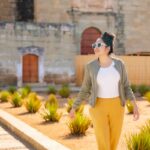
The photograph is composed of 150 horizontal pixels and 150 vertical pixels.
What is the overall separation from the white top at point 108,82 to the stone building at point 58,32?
23.2 meters

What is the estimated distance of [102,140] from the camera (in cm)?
630

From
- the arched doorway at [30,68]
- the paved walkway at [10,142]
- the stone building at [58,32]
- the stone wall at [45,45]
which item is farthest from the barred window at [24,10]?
the paved walkway at [10,142]

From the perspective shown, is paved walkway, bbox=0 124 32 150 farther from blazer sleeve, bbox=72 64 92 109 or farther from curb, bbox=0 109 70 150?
blazer sleeve, bbox=72 64 92 109

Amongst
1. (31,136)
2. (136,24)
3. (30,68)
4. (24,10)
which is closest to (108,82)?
(31,136)

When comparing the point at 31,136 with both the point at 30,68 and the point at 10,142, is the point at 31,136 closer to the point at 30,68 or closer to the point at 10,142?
the point at 10,142

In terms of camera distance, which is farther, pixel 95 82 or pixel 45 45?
pixel 45 45

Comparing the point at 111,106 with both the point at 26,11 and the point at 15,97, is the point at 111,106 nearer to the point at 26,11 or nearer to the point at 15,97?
the point at 15,97

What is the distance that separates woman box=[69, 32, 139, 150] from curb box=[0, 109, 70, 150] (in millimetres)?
2400

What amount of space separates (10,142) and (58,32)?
20.5 meters

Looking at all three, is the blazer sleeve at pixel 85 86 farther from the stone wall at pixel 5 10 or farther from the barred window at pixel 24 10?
the barred window at pixel 24 10

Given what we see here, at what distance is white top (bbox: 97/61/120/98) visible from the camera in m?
6.16

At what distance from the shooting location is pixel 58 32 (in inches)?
1188

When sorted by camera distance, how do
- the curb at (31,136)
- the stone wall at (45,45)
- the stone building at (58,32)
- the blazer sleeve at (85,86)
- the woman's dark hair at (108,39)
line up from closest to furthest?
the woman's dark hair at (108,39), the blazer sleeve at (85,86), the curb at (31,136), the stone wall at (45,45), the stone building at (58,32)

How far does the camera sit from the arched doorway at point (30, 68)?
29922 mm
